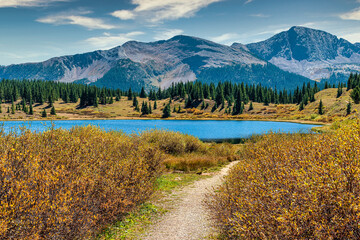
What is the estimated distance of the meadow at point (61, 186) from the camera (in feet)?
23.0

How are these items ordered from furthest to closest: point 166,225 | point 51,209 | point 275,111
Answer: point 275,111 < point 166,225 < point 51,209

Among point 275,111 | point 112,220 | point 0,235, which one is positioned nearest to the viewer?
point 0,235

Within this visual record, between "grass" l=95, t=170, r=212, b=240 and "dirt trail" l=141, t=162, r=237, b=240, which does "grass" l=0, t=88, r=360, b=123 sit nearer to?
"dirt trail" l=141, t=162, r=237, b=240

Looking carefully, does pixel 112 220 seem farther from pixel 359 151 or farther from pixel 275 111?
pixel 275 111

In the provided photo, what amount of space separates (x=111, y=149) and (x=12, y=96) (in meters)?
206

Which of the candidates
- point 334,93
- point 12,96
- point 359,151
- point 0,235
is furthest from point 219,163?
point 12,96

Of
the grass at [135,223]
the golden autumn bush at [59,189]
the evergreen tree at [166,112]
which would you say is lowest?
the evergreen tree at [166,112]

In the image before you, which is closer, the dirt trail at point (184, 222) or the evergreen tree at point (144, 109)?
the dirt trail at point (184, 222)

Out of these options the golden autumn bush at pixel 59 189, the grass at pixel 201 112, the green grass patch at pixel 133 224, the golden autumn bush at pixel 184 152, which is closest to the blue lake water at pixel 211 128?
the golden autumn bush at pixel 184 152

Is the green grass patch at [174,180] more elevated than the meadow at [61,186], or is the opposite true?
the meadow at [61,186]

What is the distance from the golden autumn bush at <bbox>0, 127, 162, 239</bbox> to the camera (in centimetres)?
698

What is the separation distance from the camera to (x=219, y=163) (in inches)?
1146

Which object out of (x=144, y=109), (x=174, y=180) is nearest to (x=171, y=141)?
(x=174, y=180)

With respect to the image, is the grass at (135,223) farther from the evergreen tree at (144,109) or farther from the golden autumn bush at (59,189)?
the evergreen tree at (144,109)
